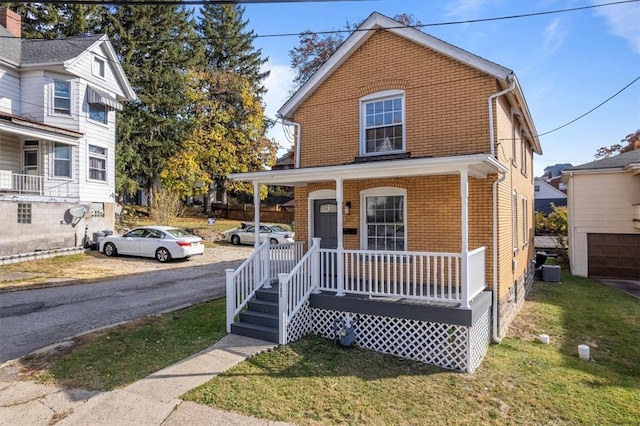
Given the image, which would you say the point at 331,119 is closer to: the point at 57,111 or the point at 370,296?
Answer: the point at 370,296

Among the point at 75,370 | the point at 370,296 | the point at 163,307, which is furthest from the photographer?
the point at 163,307

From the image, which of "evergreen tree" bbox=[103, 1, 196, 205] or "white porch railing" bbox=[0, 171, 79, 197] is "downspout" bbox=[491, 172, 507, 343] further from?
"evergreen tree" bbox=[103, 1, 196, 205]

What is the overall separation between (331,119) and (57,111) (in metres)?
15.6

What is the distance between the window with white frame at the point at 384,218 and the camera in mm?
9117

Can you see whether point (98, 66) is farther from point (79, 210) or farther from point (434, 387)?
point (434, 387)

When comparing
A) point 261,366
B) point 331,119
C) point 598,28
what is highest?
point 598,28

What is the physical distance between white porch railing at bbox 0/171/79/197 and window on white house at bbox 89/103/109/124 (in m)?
3.76

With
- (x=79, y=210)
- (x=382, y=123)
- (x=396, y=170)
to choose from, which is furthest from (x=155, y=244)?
(x=396, y=170)

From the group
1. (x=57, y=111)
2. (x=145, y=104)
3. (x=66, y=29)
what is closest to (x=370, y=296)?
(x=57, y=111)

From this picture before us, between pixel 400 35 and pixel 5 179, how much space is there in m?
17.5

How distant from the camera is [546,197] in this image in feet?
154

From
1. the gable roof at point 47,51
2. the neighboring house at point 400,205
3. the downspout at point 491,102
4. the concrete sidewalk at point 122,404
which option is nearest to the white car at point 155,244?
the neighboring house at point 400,205

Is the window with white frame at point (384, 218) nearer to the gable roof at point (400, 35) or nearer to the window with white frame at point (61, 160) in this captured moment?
the gable roof at point (400, 35)

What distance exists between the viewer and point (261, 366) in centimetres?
624
